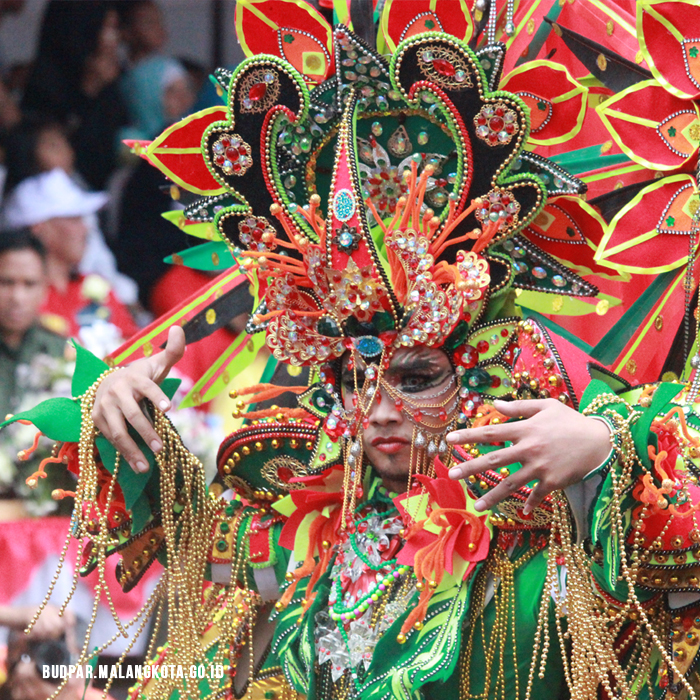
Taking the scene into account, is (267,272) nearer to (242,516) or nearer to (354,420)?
(354,420)

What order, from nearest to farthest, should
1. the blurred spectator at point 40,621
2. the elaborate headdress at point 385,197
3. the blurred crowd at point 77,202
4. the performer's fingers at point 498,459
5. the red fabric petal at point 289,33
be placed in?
the performer's fingers at point 498,459, the elaborate headdress at point 385,197, the red fabric petal at point 289,33, the blurred spectator at point 40,621, the blurred crowd at point 77,202

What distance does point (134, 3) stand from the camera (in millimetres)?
4148

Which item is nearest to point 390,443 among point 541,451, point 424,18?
point 541,451

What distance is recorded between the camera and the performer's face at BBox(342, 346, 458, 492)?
2273 mm

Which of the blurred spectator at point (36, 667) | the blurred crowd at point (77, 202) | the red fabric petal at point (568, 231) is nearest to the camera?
the red fabric petal at point (568, 231)

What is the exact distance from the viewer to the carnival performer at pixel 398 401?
81.9 inches

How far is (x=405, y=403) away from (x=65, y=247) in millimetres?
2182

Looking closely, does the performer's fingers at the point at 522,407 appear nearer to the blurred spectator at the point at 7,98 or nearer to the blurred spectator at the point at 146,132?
the blurred spectator at the point at 146,132

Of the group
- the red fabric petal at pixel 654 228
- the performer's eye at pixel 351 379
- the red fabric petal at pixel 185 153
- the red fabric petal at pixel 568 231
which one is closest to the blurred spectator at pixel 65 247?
the red fabric petal at pixel 185 153

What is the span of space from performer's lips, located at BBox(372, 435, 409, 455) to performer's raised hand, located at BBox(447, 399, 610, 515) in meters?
0.45

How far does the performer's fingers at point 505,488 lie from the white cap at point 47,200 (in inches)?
102

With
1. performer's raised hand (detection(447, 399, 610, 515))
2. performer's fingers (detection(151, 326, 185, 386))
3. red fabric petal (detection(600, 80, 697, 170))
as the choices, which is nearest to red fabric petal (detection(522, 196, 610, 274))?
red fabric petal (detection(600, 80, 697, 170))

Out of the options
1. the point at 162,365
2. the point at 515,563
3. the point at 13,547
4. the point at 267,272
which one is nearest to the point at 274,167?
the point at 267,272

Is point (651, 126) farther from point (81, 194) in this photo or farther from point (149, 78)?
point (81, 194)
